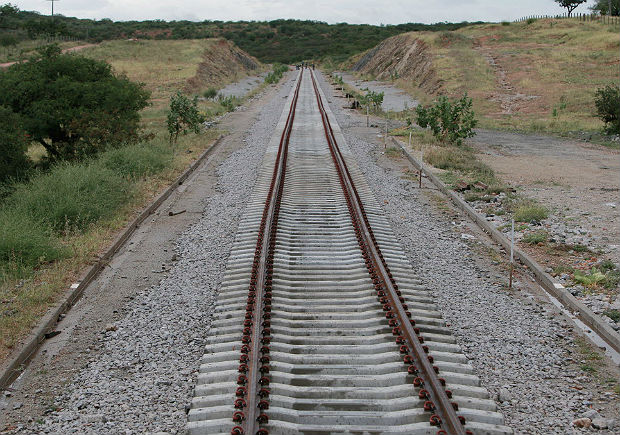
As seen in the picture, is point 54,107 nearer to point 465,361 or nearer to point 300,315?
point 300,315

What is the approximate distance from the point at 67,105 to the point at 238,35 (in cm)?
13624

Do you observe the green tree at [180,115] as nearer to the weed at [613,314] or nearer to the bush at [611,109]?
the weed at [613,314]

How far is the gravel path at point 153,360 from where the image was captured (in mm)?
5672

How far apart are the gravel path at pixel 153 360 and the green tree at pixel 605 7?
339ft

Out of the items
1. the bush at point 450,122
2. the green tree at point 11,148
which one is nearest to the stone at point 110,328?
the green tree at point 11,148

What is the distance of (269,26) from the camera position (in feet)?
580

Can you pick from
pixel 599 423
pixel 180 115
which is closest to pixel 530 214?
pixel 599 423

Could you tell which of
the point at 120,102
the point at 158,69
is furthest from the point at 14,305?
the point at 158,69

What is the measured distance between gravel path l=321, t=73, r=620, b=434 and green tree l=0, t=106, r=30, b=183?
11420 millimetres

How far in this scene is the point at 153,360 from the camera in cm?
680

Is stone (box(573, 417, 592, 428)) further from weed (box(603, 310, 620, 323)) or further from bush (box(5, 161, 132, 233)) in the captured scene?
bush (box(5, 161, 132, 233))

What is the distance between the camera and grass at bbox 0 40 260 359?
27.6 feet

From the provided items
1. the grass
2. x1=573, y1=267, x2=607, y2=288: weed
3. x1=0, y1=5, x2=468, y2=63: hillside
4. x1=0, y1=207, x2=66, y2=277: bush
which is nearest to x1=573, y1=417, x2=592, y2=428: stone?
x1=573, y1=267, x2=607, y2=288: weed

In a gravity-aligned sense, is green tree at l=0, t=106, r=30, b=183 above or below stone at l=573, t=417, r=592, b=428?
above
